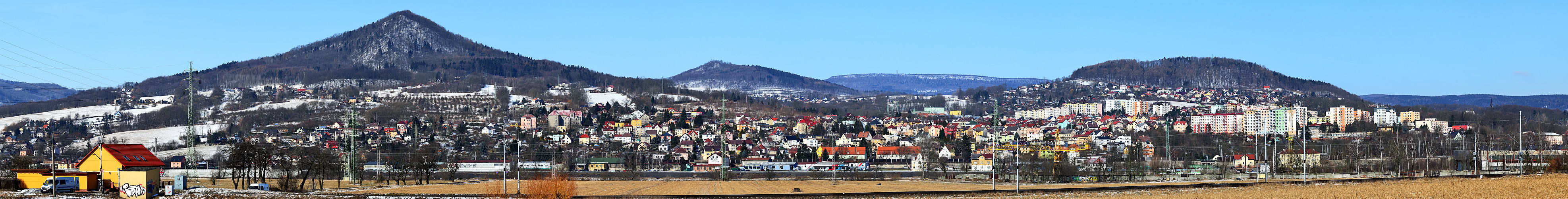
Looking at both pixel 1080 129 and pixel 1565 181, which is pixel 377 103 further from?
pixel 1565 181

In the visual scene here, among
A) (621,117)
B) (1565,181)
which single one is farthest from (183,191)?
(621,117)

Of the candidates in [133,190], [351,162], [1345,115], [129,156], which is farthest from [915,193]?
[1345,115]

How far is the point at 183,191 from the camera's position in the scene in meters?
43.3

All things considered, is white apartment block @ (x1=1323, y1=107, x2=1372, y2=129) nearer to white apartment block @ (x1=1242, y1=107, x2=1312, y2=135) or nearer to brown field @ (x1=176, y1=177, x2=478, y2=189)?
white apartment block @ (x1=1242, y1=107, x2=1312, y2=135)

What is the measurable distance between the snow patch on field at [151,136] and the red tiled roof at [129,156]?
74831 mm

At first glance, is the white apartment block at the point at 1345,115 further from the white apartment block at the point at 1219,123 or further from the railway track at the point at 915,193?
the railway track at the point at 915,193

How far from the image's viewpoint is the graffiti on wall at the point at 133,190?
39875mm

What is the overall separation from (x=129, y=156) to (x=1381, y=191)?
46.7 metres

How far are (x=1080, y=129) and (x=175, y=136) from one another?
117 metres

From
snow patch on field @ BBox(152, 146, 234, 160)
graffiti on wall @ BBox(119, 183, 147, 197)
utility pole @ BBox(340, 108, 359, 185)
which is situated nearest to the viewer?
graffiti on wall @ BBox(119, 183, 147, 197)

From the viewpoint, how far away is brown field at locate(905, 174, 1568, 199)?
37000 mm

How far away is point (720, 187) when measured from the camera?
57.2 meters

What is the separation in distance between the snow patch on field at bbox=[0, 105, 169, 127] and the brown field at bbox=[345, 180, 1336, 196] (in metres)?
134

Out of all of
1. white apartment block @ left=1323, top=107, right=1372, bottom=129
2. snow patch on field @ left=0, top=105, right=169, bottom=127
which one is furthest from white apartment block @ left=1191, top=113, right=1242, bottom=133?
snow patch on field @ left=0, top=105, right=169, bottom=127
